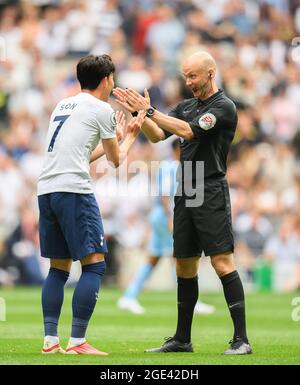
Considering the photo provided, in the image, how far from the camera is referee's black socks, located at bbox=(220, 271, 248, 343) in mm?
8641

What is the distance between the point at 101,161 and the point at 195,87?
952cm

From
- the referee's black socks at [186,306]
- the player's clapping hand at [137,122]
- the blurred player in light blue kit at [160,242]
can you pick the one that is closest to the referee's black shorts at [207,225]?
the referee's black socks at [186,306]

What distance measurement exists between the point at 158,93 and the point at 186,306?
1353 centimetres

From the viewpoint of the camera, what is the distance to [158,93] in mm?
22203

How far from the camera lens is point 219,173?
8758 mm

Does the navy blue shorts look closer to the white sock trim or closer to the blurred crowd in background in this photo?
the white sock trim

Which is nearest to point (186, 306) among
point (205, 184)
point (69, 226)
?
point (205, 184)

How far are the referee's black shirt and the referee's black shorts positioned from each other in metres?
0.15

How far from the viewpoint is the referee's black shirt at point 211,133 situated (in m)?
8.61

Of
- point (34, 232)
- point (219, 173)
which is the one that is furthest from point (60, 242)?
point (34, 232)

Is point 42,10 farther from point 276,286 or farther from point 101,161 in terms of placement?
point 276,286

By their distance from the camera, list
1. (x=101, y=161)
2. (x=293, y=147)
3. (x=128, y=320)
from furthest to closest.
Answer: (x=293, y=147)
(x=101, y=161)
(x=128, y=320)
